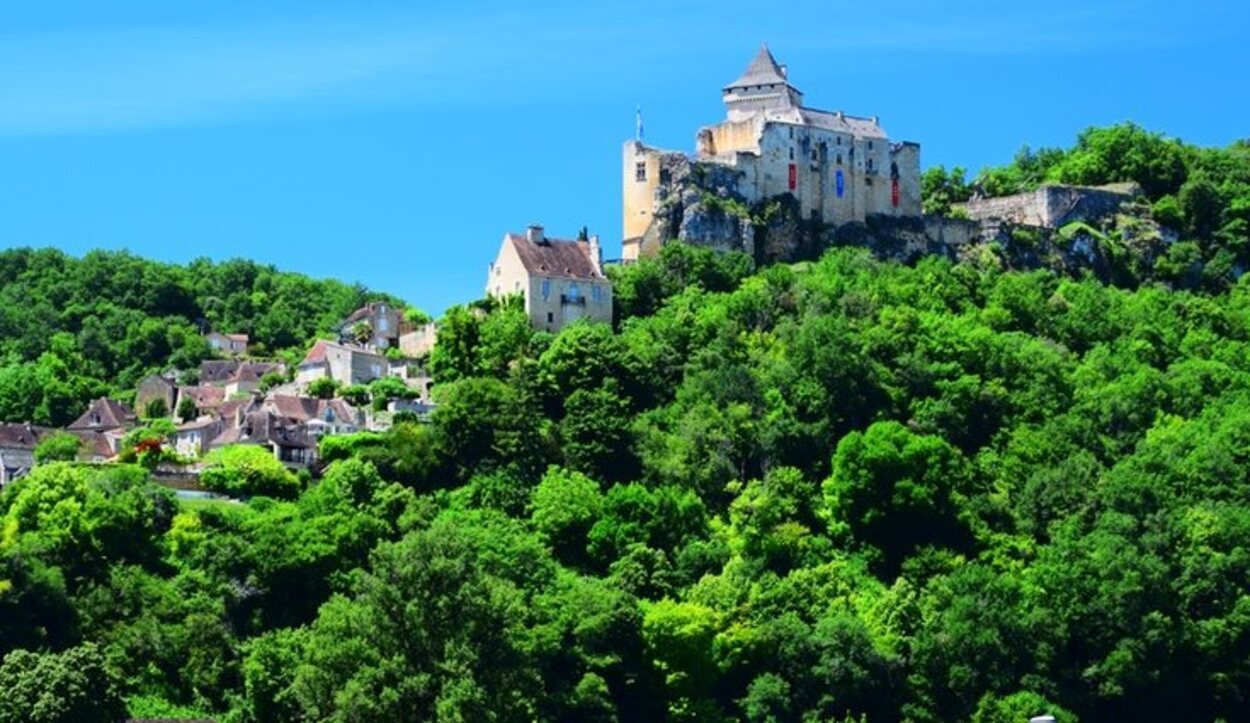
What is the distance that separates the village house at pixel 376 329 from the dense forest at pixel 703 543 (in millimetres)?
10060

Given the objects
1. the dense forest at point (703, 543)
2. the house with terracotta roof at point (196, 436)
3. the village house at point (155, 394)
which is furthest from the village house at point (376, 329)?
the house with terracotta roof at point (196, 436)

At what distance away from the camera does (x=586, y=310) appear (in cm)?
8900

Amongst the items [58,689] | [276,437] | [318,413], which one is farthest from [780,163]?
[58,689]

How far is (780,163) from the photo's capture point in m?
98.1

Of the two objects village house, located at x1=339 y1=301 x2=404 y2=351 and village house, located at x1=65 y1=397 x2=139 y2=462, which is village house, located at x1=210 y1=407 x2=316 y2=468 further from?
village house, located at x1=339 y1=301 x2=404 y2=351

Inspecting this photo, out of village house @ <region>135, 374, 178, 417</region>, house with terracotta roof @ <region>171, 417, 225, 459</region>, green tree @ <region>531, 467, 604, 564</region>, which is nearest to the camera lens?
green tree @ <region>531, 467, 604, 564</region>

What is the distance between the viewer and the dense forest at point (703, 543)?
62.9m

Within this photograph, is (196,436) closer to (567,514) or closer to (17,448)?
(17,448)

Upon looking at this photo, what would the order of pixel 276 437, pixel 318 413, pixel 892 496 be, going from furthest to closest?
pixel 318 413
pixel 276 437
pixel 892 496

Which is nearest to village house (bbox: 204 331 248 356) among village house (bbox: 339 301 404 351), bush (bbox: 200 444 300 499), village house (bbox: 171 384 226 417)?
village house (bbox: 339 301 404 351)

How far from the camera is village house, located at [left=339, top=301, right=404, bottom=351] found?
97250mm

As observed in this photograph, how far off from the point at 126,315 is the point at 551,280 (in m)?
28.1

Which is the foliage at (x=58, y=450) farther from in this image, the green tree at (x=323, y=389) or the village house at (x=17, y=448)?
the green tree at (x=323, y=389)

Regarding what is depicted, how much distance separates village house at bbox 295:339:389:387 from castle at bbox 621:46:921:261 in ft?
34.0
